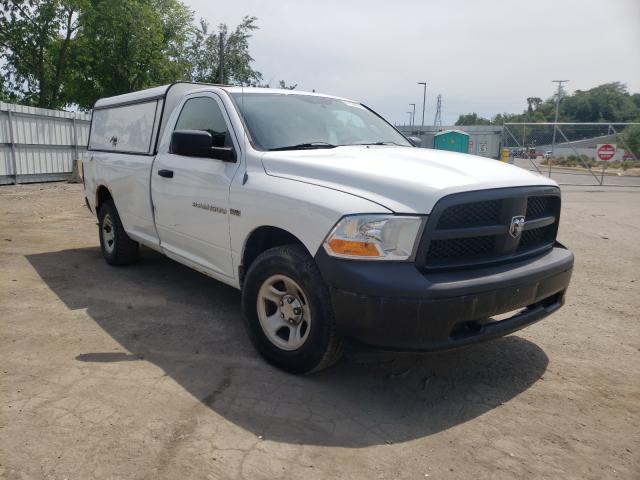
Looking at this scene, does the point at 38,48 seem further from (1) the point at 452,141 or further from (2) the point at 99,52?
(1) the point at 452,141

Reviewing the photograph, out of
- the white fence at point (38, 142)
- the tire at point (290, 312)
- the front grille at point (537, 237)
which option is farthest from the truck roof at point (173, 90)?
the white fence at point (38, 142)

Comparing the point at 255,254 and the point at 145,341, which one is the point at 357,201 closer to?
the point at 255,254

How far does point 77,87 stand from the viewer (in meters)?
23.9

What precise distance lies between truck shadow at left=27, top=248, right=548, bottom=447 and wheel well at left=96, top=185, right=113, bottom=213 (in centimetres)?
161

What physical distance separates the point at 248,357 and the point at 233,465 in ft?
4.06

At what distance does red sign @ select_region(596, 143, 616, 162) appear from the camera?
19.3 m

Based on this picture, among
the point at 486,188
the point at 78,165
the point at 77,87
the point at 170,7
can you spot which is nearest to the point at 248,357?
the point at 486,188

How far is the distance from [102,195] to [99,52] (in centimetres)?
1841

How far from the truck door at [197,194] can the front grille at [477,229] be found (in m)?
1.60

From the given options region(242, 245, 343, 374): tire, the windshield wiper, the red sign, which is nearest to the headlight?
region(242, 245, 343, 374): tire

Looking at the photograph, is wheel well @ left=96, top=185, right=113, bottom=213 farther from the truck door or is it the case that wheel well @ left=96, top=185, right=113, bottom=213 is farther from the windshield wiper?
the windshield wiper

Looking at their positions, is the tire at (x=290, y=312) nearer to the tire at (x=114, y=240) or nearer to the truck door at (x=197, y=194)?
the truck door at (x=197, y=194)

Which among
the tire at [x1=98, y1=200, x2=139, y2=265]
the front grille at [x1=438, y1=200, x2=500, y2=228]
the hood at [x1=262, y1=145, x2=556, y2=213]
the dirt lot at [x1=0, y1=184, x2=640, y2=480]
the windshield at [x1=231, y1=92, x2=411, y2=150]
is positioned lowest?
the dirt lot at [x1=0, y1=184, x2=640, y2=480]

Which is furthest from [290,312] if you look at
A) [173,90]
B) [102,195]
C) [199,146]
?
[102,195]
